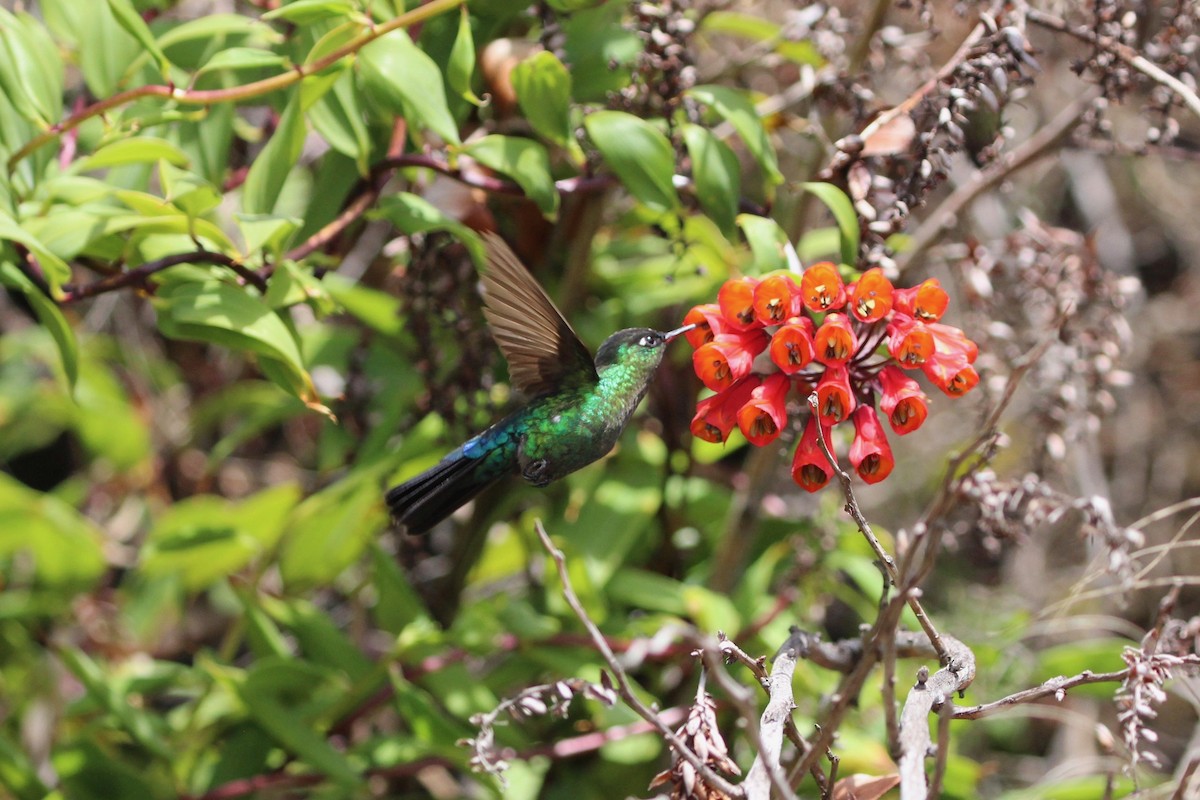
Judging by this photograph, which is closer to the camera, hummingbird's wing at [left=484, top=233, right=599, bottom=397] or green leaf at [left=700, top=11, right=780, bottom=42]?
hummingbird's wing at [left=484, top=233, right=599, bottom=397]

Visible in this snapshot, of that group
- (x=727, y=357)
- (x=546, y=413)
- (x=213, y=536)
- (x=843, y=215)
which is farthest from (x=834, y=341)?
(x=213, y=536)

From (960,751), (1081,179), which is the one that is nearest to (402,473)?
(960,751)

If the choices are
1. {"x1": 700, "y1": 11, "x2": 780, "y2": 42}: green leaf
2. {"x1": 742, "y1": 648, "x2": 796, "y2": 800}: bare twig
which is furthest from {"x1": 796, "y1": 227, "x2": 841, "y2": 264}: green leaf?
{"x1": 742, "y1": 648, "x2": 796, "y2": 800}: bare twig

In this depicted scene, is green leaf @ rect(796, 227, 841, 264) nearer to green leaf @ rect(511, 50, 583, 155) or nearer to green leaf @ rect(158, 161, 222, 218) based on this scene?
green leaf @ rect(511, 50, 583, 155)

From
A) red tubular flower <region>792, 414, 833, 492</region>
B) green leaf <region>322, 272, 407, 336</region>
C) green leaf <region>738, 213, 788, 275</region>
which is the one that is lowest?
green leaf <region>322, 272, 407, 336</region>

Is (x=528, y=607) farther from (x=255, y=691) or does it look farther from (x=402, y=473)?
(x=255, y=691)

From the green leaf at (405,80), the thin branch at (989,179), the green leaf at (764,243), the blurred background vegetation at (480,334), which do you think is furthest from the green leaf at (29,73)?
the thin branch at (989,179)
